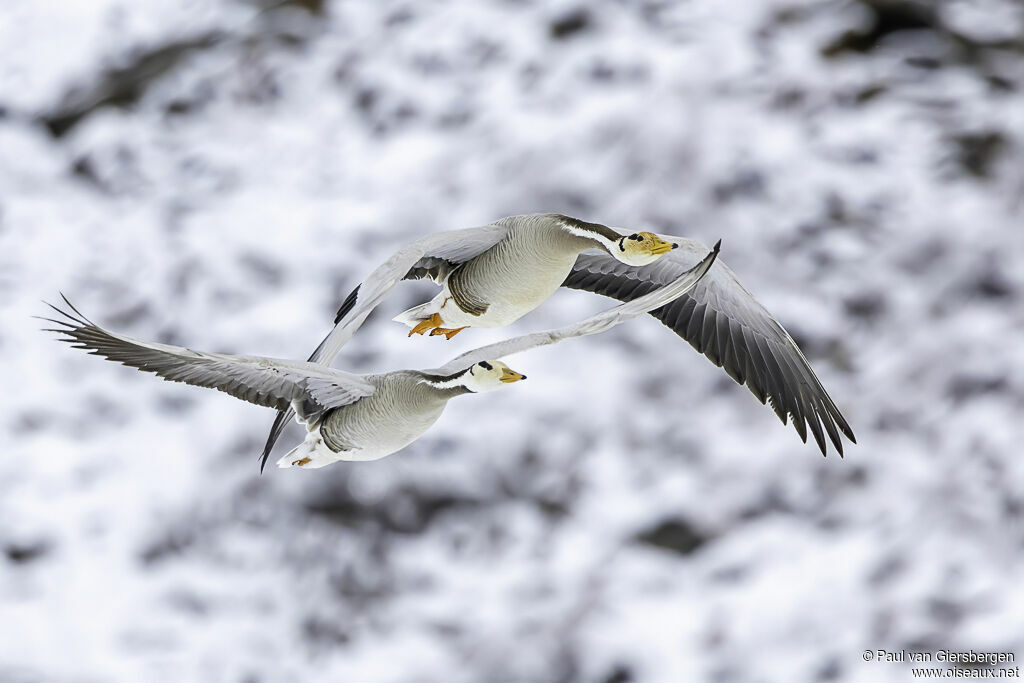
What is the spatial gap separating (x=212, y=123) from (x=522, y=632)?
4.07m

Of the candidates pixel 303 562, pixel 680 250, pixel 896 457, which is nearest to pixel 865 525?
pixel 896 457

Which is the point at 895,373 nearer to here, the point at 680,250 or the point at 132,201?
the point at 680,250

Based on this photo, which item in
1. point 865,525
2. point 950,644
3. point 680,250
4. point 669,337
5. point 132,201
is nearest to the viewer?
point 680,250

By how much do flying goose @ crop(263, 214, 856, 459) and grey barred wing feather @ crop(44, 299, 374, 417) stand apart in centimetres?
7

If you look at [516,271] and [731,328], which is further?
[731,328]

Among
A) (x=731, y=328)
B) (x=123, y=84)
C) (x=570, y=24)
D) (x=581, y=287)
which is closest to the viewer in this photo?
(x=731, y=328)

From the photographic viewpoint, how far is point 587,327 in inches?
92.2

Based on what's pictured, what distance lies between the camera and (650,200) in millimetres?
7340

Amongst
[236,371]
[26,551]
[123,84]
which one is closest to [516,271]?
[236,371]

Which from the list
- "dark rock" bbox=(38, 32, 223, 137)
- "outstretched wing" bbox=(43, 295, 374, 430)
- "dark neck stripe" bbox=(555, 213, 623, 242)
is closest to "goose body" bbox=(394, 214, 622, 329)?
"dark neck stripe" bbox=(555, 213, 623, 242)

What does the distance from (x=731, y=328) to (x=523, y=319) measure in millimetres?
3289

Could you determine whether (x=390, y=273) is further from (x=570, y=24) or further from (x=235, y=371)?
(x=570, y=24)

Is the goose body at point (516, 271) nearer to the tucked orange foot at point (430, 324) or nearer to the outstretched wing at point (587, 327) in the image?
the tucked orange foot at point (430, 324)

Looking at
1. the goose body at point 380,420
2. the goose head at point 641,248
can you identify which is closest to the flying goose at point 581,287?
the goose head at point 641,248
